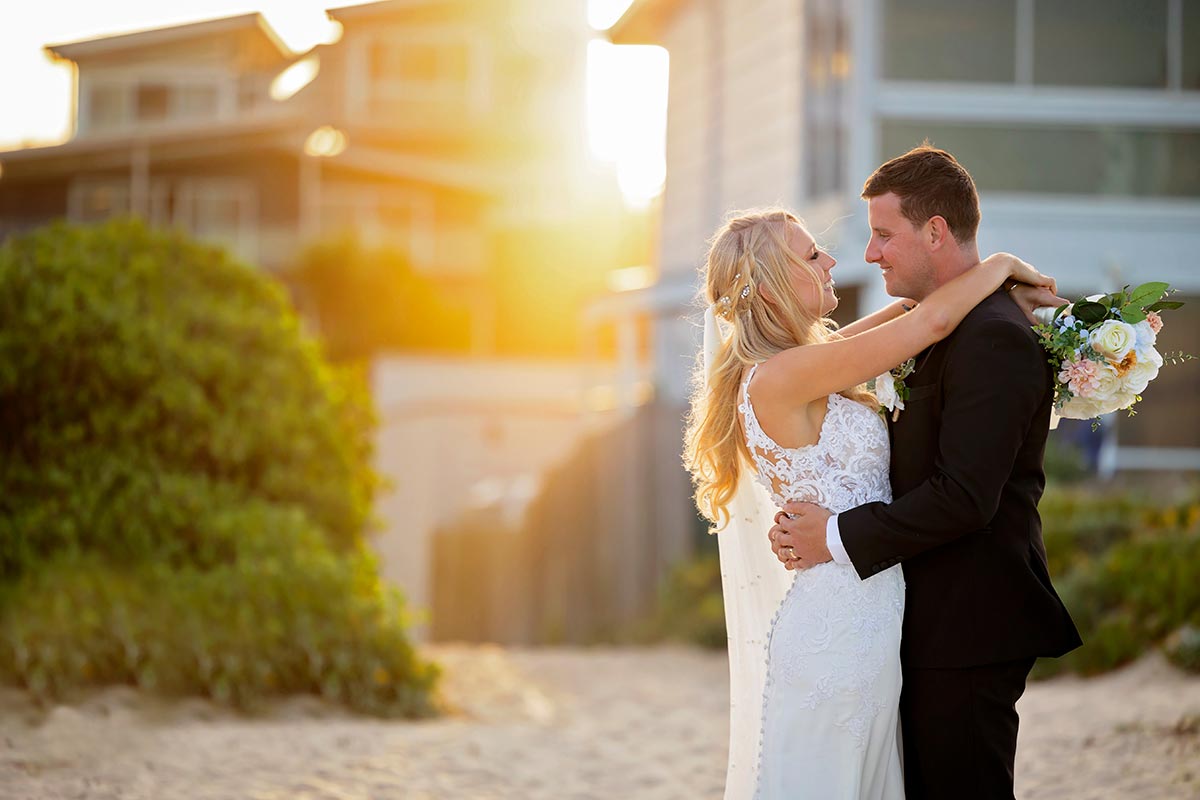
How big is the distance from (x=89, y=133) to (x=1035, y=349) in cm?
3080

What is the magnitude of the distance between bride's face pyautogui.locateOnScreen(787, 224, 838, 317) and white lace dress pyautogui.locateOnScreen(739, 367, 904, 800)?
10.1 inches

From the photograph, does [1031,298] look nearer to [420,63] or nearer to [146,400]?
[146,400]

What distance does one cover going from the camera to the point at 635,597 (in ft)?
45.0

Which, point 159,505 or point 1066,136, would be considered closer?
point 159,505

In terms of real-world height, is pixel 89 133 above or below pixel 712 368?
above

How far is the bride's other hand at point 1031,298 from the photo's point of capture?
3.58m

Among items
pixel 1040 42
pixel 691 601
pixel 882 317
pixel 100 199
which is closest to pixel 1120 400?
pixel 882 317

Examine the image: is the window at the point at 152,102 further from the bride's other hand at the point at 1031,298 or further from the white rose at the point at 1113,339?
the white rose at the point at 1113,339

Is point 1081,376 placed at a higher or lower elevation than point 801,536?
higher

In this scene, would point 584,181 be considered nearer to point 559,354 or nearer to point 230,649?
point 559,354

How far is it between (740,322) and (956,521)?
791 mm

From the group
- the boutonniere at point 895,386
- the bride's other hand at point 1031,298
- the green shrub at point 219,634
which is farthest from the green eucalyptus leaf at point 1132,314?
the green shrub at point 219,634

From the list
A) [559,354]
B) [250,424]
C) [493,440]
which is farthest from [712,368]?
[559,354]

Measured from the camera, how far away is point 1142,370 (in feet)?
11.5
